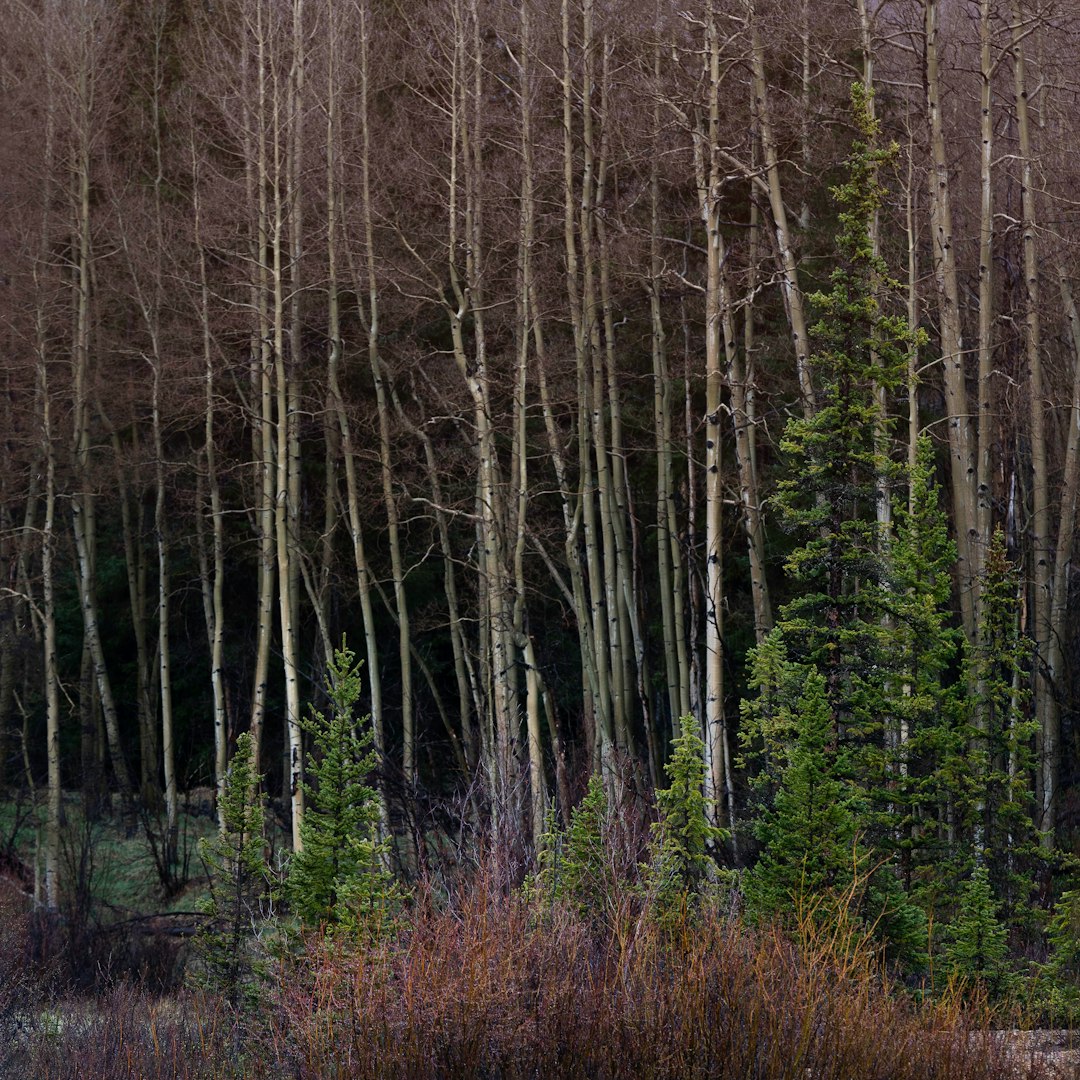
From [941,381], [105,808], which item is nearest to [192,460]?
[105,808]

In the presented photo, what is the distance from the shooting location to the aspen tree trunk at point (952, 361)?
1285 centimetres

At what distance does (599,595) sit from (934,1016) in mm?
10684

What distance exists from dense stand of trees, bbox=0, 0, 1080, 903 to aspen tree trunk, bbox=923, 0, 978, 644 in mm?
68

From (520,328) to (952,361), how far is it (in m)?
6.22

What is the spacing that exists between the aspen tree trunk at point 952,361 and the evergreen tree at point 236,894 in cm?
706

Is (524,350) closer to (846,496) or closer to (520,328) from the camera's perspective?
(520,328)

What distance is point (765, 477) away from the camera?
19.6m


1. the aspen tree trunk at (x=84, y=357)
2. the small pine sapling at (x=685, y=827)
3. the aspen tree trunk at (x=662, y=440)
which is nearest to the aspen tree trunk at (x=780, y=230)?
the aspen tree trunk at (x=662, y=440)

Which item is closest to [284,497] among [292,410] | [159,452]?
[292,410]

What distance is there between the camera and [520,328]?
684 inches

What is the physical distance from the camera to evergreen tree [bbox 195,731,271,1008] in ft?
30.9

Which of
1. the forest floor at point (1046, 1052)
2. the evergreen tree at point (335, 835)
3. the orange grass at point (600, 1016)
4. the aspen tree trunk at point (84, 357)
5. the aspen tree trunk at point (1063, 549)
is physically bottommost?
the forest floor at point (1046, 1052)

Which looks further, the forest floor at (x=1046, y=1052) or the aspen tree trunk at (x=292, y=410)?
the aspen tree trunk at (x=292, y=410)

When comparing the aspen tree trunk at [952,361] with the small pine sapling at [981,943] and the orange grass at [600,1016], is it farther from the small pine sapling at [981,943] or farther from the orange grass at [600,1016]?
the orange grass at [600,1016]
